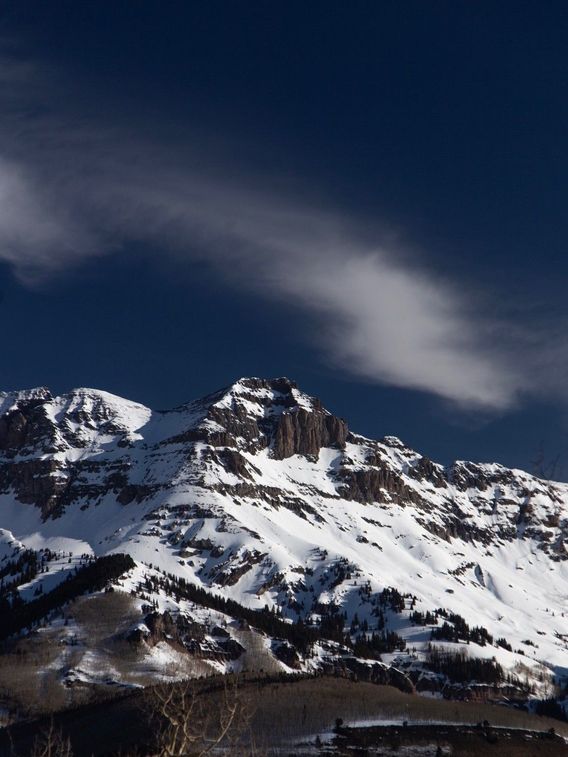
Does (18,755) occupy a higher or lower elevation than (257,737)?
lower

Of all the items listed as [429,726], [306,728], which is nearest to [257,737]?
[306,728]

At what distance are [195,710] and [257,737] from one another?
1799cm

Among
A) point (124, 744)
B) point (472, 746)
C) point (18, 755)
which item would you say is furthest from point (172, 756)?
point (18, 755)

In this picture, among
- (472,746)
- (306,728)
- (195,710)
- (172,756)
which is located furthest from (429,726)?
(172,756)

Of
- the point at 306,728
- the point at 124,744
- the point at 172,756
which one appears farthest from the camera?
the point at 306,728

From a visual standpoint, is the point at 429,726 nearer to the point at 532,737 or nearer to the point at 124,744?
the point at 532,737

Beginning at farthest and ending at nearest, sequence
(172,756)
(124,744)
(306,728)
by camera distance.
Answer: (306,728) < (124,744) < (172,756)

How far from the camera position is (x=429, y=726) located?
19525 centimetres

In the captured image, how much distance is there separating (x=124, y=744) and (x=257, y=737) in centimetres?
2515

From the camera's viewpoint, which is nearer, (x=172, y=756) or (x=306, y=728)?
(x=172, y=756)

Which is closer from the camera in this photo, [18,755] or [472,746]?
[472,746]

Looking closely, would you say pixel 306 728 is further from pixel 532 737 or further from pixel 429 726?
pixel 532 737

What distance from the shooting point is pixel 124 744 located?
178 meters

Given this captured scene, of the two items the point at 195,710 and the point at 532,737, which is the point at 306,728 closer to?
the point at 195,710
